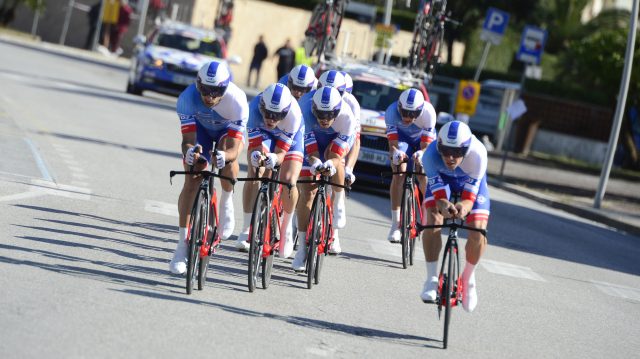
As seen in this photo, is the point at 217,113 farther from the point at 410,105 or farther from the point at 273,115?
the point at 410,105

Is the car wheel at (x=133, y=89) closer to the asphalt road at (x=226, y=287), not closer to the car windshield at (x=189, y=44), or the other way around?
the car windshield at (x=189, y=44)

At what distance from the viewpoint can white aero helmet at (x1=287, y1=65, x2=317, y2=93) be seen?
14.1m

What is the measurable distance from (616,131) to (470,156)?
1841cm

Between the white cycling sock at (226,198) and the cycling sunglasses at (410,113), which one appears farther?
the cycling sunglasses at (410,113)

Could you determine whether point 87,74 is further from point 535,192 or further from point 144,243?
point 144,243

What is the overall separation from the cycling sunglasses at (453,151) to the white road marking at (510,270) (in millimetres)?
4790

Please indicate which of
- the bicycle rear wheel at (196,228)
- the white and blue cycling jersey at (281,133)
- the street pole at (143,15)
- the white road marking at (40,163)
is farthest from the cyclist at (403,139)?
the street pole at (143,15)

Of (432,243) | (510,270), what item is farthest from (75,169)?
(432,243)

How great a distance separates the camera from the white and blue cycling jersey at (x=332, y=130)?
44.0 ft

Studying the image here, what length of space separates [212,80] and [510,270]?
5.66 metres

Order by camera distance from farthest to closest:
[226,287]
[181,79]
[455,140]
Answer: [181,79] < [226,287] < [455,140]

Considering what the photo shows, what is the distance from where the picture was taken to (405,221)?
1477cm

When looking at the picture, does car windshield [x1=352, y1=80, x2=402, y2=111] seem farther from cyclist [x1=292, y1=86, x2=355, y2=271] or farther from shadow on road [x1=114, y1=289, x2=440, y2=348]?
shadow on road [x1=114, y1=289, x2=440, y2=348]

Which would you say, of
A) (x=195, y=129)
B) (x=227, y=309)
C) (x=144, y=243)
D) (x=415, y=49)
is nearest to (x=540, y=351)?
(x=227, y=309)
